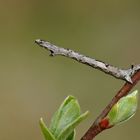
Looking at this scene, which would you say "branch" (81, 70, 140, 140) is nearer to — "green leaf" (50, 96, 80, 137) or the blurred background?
"green leaf" (50, 96, 80, 137)

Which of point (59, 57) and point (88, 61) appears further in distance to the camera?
point (59, 57)

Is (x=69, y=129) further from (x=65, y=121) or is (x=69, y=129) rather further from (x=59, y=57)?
(x=59, y=57)

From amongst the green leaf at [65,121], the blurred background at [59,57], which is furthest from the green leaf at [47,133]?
the blurred background at [59,57]

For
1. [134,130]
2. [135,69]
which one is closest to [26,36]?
[134,130]

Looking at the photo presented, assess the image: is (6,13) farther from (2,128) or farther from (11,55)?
(2,128)

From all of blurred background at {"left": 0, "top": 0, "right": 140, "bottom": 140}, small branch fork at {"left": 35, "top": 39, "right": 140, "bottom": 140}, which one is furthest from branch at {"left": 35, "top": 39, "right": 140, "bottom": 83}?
blurred background at {"left": 0, "top": 0, "right": 140, "bottom": 140}

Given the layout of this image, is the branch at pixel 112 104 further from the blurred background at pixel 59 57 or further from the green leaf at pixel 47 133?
the blurred background at pixel 59 57

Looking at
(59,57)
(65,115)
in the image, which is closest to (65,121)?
(65,115)
